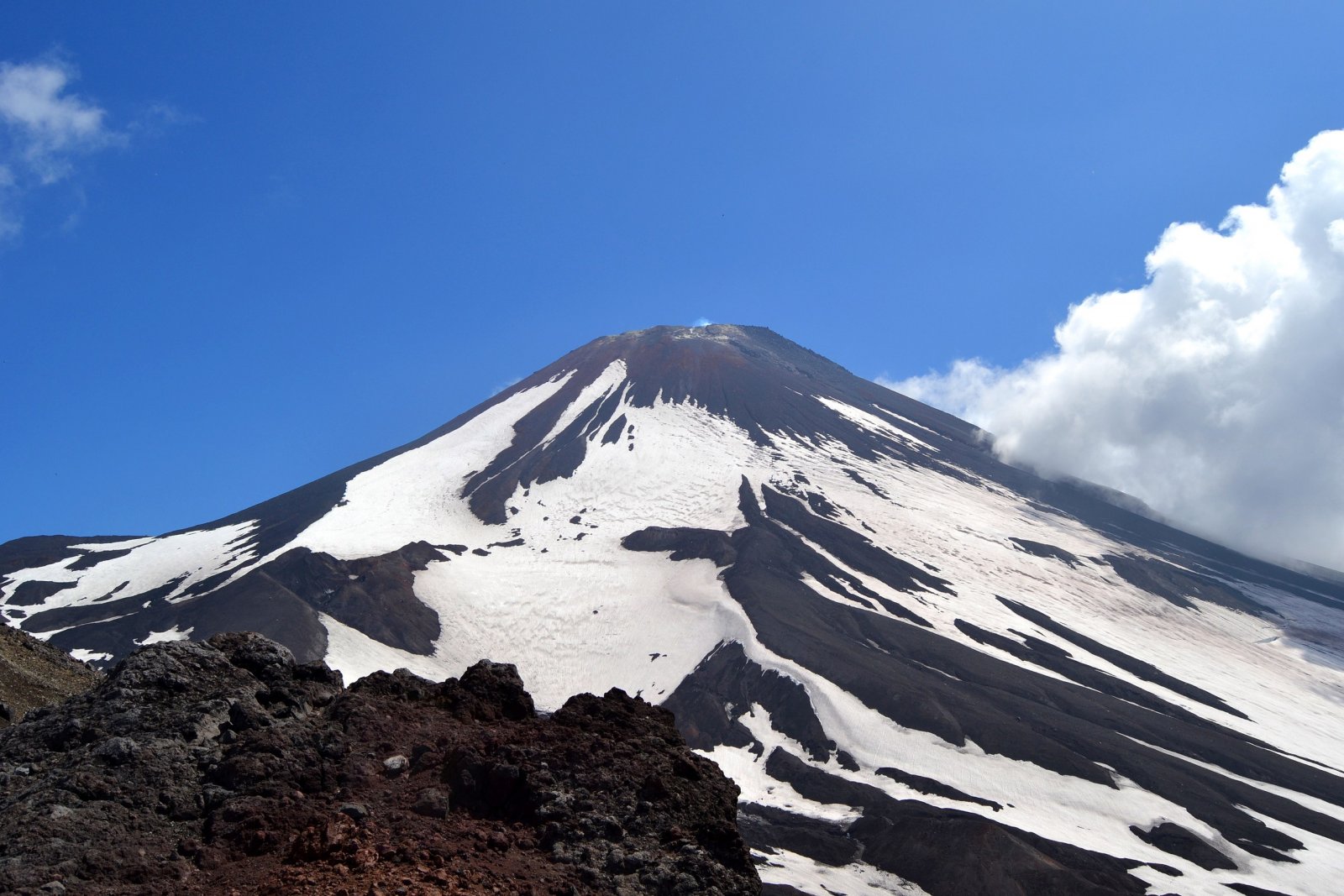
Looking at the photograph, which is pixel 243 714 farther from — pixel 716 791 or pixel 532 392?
pixel 532 392

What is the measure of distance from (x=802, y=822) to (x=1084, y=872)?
11.4 metres

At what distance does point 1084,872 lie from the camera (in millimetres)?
36375

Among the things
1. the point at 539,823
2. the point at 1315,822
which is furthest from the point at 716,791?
the point at 1315,822

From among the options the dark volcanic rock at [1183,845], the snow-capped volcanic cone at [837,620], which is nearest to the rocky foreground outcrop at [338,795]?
the snow-capped volcanic cone at [837,620]

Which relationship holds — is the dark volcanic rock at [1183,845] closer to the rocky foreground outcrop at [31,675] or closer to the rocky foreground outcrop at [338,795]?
the rocky foreground outcrop at [338,795]

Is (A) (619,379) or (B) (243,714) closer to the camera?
(B) (243,714)

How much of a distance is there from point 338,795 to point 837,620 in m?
59.0

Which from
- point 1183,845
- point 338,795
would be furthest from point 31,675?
point 1183,845

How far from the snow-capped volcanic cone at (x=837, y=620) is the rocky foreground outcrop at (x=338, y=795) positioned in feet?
95.0

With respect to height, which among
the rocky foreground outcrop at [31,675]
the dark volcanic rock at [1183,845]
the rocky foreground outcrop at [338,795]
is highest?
the rocky foreground outcrop at [338,795]

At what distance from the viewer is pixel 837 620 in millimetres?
65312

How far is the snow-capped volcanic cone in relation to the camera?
1688 inches

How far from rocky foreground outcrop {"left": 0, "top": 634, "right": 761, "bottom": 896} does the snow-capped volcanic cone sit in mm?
28950

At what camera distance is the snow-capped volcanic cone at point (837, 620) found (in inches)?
1688
